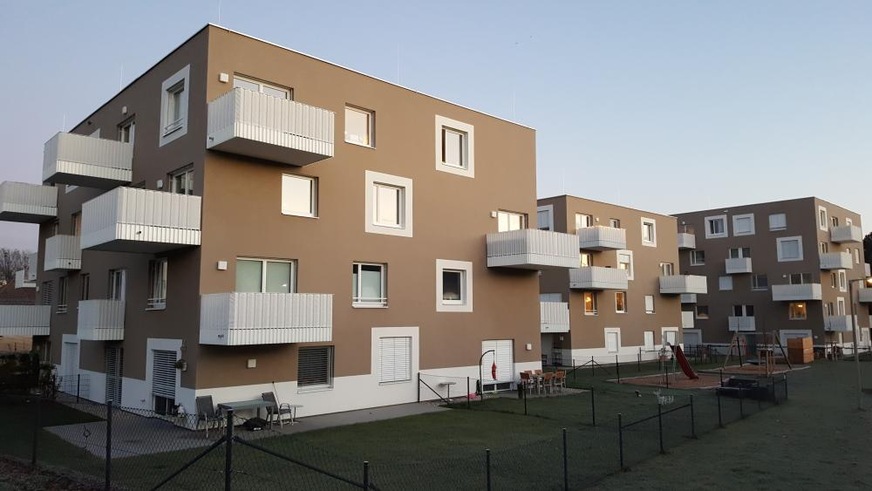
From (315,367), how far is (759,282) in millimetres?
44935

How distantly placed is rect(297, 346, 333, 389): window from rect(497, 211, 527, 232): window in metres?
8.95

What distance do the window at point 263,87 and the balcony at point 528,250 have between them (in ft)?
29.9

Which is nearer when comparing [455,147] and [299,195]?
[299,195]

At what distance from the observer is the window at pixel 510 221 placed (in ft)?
80.1

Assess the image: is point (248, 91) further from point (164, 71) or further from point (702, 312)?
point (702, 312)

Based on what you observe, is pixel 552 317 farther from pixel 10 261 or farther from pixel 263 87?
pixel 10 261

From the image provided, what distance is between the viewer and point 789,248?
50562 millimetres

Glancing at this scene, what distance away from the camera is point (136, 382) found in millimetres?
18422

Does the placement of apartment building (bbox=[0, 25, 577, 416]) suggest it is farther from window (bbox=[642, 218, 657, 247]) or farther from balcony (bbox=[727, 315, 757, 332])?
balcony (bbox=[727, 315, 757, 332])

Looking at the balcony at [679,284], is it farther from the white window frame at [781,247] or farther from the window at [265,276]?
the window at [265,276]

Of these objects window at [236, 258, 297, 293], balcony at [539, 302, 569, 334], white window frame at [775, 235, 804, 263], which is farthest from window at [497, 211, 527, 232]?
white window frame at [775, 235, 804, 263]

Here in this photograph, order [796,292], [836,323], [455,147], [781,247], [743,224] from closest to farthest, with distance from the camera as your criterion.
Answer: [455,147] < [796,292] < [836,323] < [781,247] < [743,224]

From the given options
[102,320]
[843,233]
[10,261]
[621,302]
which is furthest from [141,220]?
[10,261]

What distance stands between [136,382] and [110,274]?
4411 millimetres
